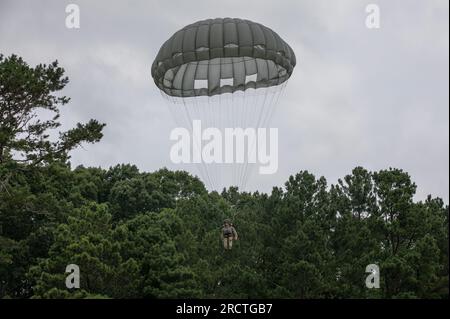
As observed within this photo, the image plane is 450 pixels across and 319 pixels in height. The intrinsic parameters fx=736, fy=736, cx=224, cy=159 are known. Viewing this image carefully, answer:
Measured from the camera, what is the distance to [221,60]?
3159cm

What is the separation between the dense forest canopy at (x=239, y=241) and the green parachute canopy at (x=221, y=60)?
4.42 meters

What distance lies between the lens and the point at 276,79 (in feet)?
103

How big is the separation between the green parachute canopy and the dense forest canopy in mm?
4415

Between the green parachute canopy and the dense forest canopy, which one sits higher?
the green parachute canopy

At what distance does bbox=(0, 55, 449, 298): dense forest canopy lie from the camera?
95.8 feet

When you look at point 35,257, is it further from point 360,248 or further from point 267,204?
point 360,248

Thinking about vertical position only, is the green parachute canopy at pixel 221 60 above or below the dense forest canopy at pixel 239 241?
above

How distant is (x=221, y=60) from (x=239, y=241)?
7820 mm

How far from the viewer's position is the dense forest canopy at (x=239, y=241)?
29.2 meters

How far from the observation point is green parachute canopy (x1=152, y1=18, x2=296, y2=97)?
28.2 metres

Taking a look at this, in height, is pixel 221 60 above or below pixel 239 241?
above

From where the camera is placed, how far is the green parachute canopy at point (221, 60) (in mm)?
28172
